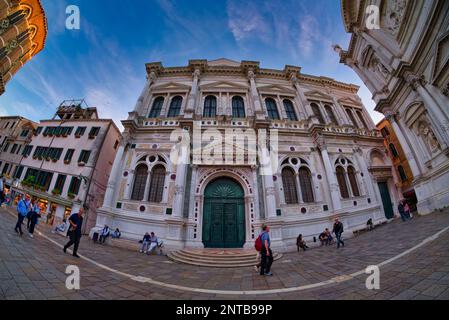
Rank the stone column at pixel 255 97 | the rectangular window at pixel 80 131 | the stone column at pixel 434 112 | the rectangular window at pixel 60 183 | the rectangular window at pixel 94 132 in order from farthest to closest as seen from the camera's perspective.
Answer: the rectangular window at pixel 80 131, the rectangular window at pixel 94 132, the rectangular window at pixel 60 183, the stone column at pixel 255 97, the stone column at pixel 434 112

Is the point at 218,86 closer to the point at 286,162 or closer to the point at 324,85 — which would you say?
the point at 286,162

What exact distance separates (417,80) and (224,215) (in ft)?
52.1

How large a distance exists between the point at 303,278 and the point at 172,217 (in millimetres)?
7553

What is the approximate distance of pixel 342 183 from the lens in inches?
509

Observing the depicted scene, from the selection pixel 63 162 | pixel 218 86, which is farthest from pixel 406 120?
pixel 63 162

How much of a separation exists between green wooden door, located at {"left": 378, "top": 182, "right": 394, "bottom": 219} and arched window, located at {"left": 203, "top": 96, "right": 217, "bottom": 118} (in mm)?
15900

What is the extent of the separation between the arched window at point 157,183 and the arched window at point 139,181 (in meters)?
0.57

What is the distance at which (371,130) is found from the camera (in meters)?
16.1

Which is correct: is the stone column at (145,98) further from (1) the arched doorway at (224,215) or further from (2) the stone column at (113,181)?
(1) the arched doorway at (224,215)

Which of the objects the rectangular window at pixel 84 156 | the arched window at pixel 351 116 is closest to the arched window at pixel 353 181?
the arched window at pixel 351 116

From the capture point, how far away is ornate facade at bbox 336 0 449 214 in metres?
9.71

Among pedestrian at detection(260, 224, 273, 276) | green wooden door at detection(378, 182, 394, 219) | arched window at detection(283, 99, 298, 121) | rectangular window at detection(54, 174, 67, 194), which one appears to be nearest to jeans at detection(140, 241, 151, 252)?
pedestrian at detection(260, 224, 273, 276)

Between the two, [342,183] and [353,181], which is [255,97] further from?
[353,181]

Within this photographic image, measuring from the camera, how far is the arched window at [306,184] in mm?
11938
